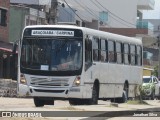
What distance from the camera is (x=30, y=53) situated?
21.5 meters

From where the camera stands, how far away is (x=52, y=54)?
21219mm

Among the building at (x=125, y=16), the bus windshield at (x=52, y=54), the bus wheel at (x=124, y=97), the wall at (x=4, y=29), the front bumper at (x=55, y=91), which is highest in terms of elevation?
the building at (x=125, y=16)

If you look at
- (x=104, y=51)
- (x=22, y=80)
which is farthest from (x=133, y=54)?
(x=22, y=80)

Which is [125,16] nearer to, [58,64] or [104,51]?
[104,51]

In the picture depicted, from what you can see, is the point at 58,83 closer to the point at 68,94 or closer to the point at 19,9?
the point at 68,94

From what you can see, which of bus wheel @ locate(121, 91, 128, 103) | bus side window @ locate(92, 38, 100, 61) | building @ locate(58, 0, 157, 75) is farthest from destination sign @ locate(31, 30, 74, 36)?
building @ locate(58, 0, 157, 75)

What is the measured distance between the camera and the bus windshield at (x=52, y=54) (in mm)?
21156

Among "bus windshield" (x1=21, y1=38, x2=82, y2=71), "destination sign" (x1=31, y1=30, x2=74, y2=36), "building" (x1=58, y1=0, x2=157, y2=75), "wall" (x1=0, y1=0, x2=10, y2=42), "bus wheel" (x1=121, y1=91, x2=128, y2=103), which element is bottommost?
"bus wheel" (x1=121, y1=91, x2=128, y2=103)

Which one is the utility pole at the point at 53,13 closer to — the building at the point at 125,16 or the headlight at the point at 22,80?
the headlight at the point at 22,80

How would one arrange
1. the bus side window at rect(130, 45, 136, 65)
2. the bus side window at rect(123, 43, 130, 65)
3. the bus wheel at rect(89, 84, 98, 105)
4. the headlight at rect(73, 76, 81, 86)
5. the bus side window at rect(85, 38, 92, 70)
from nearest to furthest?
the headlight at rect(73, 76, 81, 86)
the bus side window at rect(85, 38, 92, 70)
the bus wheel at rect(89, 84, 98, 105)
the bus side window at rect(123, 43, 130, 65)
the bus side window at rect(130, 45, 136, 65)

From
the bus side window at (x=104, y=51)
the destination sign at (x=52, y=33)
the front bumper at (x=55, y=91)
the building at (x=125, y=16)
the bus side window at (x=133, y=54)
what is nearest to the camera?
the front bumper at (x=55, y=91)

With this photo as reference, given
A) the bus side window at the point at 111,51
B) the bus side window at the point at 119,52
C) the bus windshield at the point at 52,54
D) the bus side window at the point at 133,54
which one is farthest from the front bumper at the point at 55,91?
the bus side window at the point at 133,54

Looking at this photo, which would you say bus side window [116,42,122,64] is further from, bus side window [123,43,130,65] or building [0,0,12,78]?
building [0,0,12,78]

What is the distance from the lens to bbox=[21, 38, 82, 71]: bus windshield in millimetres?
21156
